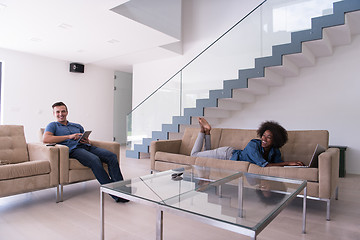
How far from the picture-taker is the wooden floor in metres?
2.10

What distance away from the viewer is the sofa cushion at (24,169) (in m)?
2.50

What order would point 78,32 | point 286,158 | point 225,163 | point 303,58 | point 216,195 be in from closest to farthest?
point 216,195 < point 225,163 < point 286,158 < point 303,58 < point 78,32

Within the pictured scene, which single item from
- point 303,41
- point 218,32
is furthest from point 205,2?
point 303,41

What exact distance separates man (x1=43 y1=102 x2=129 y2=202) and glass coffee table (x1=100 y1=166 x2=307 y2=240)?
94 centimetres

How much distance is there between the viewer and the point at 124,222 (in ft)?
7.69

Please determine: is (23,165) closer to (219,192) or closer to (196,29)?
(219,192)

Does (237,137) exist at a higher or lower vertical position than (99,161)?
higher

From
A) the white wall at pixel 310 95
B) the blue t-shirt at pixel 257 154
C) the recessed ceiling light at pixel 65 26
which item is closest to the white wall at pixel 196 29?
the white wall at pixel 310 95

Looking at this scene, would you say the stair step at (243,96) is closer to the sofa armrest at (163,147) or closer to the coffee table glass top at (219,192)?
the sofa armrest at (163,147)

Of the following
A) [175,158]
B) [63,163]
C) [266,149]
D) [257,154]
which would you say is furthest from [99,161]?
[266,149]

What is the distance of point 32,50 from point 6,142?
421cm

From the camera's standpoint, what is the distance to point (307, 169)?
257 centimetres

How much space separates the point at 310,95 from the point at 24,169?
16.3 feet

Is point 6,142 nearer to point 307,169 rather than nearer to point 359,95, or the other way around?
point 307,169
